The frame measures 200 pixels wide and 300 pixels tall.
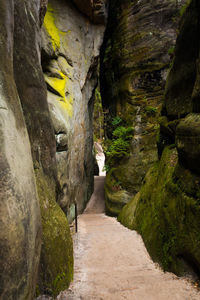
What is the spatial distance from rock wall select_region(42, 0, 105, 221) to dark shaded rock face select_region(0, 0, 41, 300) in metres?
3.62

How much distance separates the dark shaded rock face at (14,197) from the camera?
187 cm

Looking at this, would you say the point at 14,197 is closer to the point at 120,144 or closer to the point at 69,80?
the point at 69,80

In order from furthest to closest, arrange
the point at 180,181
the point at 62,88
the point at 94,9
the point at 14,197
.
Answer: the point at 94,9 → the point at 62,88 → the point at 180,181 → the point at 14,197

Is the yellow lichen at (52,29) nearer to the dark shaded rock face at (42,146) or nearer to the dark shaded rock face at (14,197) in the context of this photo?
the dark shaded rock face at (42,146)

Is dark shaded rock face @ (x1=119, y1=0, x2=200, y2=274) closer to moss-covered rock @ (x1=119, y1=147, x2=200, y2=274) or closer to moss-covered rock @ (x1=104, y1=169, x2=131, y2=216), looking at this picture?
moss-covered rock @ (x1=119, y1=147, x2=200, y2=274)

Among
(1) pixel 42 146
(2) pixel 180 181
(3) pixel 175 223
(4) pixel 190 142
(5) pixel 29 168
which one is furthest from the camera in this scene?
(1) pixel 42 146

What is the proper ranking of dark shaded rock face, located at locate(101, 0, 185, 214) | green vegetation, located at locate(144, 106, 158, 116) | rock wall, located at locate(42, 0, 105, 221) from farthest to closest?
green vegetation, located at locate(144, 106, 158, 116) < dark shaded rock face, located at locate(101, 0, 185, 214) < rock wall, located at locate(42, 0, 105, 221)

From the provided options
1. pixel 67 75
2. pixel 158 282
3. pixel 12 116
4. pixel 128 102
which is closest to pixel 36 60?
pixel 12 116

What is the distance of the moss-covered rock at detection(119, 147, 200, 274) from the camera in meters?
3.00

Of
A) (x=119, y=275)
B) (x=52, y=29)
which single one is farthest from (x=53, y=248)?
(x=52, y=29)

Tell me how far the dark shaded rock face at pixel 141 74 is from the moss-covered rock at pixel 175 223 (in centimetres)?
643

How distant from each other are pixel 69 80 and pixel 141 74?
5071 mm

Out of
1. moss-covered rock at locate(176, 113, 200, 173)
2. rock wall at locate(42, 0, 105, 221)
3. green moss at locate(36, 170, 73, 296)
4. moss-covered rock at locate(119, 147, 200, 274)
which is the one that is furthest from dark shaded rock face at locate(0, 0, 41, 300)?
rock wall at locate(42, 0, 105, 221)

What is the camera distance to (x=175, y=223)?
11.2ft
